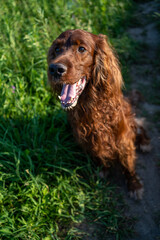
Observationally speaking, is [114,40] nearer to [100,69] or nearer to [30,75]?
[30,75]

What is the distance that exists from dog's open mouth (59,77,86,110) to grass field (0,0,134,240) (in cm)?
87

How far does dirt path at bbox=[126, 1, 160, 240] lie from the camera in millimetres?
2219

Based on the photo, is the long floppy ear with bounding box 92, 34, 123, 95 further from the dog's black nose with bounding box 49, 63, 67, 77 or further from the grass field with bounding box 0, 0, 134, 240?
the grass field with bounding box 0, 0, 134, 240

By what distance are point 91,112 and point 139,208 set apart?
4.19 feet

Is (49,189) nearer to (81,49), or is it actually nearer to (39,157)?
(39,157)

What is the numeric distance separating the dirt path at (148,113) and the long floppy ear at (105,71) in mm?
1241

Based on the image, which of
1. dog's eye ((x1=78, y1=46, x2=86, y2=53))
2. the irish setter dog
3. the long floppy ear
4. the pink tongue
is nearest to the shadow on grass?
the irish setter dog

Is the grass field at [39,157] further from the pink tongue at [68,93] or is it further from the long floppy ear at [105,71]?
the long floppy ear at [105,71]

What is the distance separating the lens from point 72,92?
205 cm

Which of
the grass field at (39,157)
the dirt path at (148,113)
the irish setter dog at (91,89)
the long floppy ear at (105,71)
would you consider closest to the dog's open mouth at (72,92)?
the irish setter dog at (91,89)

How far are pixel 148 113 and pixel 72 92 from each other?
1818mm

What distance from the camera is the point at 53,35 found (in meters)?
3.61

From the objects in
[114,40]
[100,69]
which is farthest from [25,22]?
[100,69]

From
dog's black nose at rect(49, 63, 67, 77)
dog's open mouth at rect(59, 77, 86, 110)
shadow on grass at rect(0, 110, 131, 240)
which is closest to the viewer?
dog's black nose at rect(49, 63, 67, 77)
